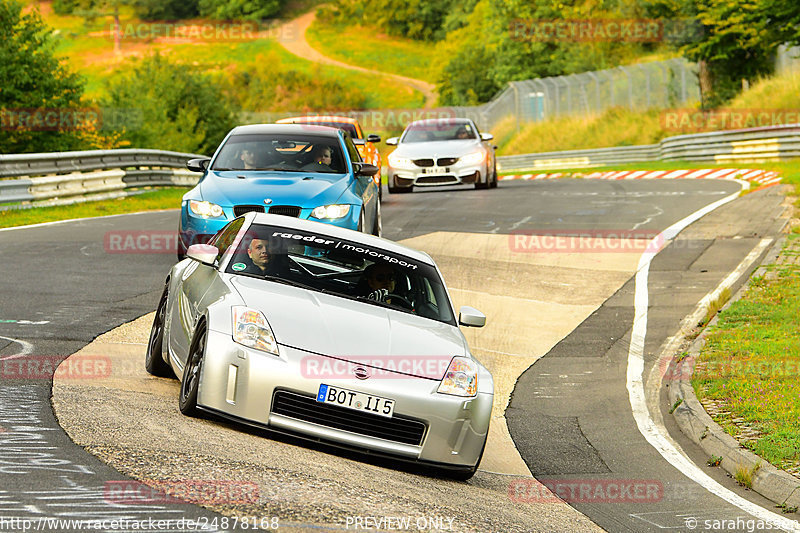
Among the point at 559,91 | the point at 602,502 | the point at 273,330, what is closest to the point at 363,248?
the point at 273,330

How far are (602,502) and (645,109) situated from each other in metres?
46.6

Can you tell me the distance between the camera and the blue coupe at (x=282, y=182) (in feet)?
44.1

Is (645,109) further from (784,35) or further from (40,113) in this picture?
(40,113)

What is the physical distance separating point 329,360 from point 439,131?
2067 cm

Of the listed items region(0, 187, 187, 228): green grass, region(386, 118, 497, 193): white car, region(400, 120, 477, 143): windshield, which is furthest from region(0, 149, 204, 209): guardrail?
region(400, 120, 477, 143): windshield

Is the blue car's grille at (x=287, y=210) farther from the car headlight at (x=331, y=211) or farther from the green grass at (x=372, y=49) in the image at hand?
the green grass at (x=372, y=49)

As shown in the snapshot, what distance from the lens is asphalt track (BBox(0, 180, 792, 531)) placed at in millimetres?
6078

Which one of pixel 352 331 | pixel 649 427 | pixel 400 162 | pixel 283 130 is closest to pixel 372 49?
pixel 400 162

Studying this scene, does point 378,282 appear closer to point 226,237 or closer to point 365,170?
point 226,237

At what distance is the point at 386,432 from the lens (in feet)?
24.0

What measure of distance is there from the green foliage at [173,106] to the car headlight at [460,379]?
122ft

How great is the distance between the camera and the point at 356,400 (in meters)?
7.23

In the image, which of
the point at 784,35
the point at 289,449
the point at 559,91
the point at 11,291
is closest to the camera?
the point at 289,449

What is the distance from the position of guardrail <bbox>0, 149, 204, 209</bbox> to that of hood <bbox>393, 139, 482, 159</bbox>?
6.51 metres
